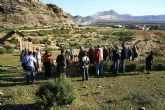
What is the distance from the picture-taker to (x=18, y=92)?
1664cm

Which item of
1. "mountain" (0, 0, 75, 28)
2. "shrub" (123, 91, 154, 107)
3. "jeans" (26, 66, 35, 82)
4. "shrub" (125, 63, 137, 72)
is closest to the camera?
"shrub" (123, 91, 154, 107)

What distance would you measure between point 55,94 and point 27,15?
76402 mm

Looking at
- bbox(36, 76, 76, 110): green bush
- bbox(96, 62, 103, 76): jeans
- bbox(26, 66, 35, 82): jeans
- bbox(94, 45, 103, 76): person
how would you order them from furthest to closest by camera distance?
bbox(96, 62, 103, 76): jeans
bbox(94, 45, 103, 76): person
bbox(26, 66, 35, 82): jeans
bbox(36, 76, 76, 110): green bush

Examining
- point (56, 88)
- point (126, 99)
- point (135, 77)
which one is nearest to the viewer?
point (56, 88)

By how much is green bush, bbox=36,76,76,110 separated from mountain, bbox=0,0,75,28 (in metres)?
68.9

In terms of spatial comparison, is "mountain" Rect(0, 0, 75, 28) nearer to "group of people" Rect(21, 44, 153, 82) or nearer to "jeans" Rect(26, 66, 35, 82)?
"group of people" Rect(21, 44, 153, 82)

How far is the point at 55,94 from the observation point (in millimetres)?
14602

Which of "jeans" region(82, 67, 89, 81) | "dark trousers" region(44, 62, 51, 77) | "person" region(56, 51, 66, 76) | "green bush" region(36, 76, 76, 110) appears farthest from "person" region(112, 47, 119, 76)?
"green bush" region(36, 76, 76, 110)

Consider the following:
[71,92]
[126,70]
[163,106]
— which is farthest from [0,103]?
[126,70]

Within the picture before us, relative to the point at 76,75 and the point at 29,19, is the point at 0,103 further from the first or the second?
the point at 29,19

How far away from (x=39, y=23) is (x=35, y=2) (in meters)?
6.50

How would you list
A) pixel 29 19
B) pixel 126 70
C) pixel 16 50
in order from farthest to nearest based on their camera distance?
pixel 29 19
pixel 16 50
pixel 126 70

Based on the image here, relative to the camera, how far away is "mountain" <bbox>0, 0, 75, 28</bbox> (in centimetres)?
8711

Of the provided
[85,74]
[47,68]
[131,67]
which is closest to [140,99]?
[85,74]
